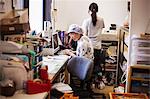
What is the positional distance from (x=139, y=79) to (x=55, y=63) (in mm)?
1366

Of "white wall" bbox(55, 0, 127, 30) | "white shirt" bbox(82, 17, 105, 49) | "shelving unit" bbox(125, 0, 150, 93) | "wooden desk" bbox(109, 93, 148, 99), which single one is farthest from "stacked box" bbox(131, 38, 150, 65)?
"white wall" bbox(55, 0, 127, 30)

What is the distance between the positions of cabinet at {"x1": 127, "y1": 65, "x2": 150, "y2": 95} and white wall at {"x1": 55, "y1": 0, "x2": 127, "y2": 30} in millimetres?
2964

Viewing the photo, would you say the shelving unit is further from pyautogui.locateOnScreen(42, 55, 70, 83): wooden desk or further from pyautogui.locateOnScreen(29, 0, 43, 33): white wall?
pyautogui.locateOnScreen(29, 0, 43, 33): white wall

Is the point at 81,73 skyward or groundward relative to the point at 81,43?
groundward

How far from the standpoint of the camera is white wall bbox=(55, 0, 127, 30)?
5609 mm

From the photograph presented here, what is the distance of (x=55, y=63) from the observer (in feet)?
12.3

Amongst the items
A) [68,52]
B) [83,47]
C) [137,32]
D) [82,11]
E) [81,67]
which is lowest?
[81,67]

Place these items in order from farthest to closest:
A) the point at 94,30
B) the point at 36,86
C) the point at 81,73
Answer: the point at 94,30 → the point at 81,73 → the point at 36,86

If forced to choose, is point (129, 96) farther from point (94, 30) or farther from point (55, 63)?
point (94, 30)

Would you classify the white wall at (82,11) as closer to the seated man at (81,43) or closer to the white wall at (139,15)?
the seated man at (81,43)

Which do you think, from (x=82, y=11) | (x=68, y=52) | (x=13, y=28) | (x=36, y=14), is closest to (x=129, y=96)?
(x=13, y=28)

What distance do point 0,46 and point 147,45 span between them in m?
1.53

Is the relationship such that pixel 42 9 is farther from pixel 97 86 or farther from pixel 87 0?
pixel 97 86

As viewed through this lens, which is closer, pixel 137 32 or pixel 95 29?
pixel 137 32
